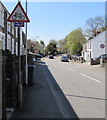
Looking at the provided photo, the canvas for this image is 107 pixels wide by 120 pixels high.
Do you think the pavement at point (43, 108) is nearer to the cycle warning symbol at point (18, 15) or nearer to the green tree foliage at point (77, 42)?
the cycle warning symbol at point (18, 15)

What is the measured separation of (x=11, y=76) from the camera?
24.5ft

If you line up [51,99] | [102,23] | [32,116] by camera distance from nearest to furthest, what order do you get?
[32,116], [51,99], [102,23]

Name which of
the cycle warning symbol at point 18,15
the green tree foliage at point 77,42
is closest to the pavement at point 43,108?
the cycle warning symbol at point 18,15

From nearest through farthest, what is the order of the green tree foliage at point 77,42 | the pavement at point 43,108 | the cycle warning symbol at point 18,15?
the pavement at point 43,108 → the cycle warning symbol at point 18,15 → the green tree foliage at point 77,42

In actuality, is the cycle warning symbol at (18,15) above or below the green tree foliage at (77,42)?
below

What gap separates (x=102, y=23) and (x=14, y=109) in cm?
7604

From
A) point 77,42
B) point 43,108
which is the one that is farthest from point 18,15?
point 77,42

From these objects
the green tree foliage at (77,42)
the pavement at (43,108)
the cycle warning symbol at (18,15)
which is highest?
the green tree foliage at (77,42)

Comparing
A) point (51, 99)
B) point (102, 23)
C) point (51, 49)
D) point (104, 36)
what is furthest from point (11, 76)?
point (51, 49)

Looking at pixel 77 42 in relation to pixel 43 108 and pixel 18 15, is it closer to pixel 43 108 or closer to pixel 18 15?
pixel 18 15

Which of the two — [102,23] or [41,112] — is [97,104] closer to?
[41,112]

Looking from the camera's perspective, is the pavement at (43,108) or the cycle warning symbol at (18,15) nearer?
the pavement at (43,108)

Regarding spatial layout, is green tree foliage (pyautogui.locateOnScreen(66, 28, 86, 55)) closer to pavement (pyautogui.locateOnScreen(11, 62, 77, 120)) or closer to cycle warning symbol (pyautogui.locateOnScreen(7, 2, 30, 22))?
pavement (pyautogui.locateOnScreen(11, 62, 77, 120))

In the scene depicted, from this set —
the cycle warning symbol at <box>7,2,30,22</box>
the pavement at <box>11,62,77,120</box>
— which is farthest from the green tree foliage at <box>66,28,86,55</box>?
the cycle warning symbol at <box>7,2,30,22</box>
